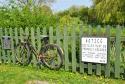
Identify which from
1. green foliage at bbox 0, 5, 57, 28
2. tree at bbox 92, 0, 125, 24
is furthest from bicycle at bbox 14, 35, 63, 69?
tree at bbox 92, 0, 125, 24

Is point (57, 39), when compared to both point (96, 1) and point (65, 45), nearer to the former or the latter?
point (65, 45)

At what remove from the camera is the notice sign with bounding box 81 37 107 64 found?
8.74 metres

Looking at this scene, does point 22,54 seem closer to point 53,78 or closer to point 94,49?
point 53,78

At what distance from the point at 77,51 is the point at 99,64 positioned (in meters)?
1.06

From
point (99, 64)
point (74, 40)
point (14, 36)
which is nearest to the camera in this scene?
point (99, 64)

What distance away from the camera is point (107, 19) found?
34.5 m

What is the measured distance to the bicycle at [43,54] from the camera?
9852 mm

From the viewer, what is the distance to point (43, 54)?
10.2m

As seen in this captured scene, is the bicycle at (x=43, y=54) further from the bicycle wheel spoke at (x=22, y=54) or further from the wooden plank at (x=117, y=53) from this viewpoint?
the wooden plank at (x=117, y=53)

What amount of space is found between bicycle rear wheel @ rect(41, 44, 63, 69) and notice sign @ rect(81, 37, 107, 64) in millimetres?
899

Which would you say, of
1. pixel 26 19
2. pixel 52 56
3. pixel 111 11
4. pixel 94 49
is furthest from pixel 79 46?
pixel 111 11

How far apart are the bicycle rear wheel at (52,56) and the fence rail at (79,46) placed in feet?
0.74

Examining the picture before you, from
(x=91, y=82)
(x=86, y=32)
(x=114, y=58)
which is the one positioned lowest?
(x=91, y=82)

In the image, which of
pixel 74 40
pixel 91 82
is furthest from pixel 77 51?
pixel 91 82
